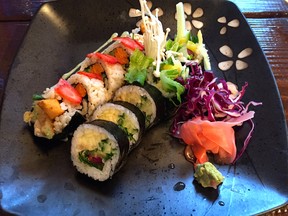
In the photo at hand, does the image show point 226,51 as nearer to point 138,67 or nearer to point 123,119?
point 138,67

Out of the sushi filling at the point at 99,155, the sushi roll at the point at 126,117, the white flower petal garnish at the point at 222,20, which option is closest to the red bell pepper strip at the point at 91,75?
the sushi roll at the point at 126,117

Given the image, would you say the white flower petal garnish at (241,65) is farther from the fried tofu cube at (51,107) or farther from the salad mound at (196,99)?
the fried tofu cube at (51,107)

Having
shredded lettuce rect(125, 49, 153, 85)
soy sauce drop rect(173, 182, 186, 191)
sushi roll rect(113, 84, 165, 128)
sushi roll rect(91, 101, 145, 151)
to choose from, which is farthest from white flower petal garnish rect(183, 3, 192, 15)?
soy sauce drop rect(173, 182, 186, 191)

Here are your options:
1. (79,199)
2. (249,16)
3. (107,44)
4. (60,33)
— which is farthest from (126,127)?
(249,16)

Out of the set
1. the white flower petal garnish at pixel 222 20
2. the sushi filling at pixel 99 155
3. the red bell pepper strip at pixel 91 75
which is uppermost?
the white flower petal garnish at pixel 222 20

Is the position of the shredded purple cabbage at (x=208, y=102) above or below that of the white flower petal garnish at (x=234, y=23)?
below

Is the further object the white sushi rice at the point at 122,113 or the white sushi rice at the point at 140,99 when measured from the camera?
the white sushi rice at the point at 140,99

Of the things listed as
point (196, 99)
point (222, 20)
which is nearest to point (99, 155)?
point (196, 99)

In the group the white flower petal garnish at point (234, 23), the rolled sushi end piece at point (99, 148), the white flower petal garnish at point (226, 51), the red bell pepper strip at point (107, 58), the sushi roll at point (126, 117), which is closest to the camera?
the rolled sushi end piece at point (99, 148)

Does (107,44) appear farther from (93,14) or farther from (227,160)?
(227,160)
